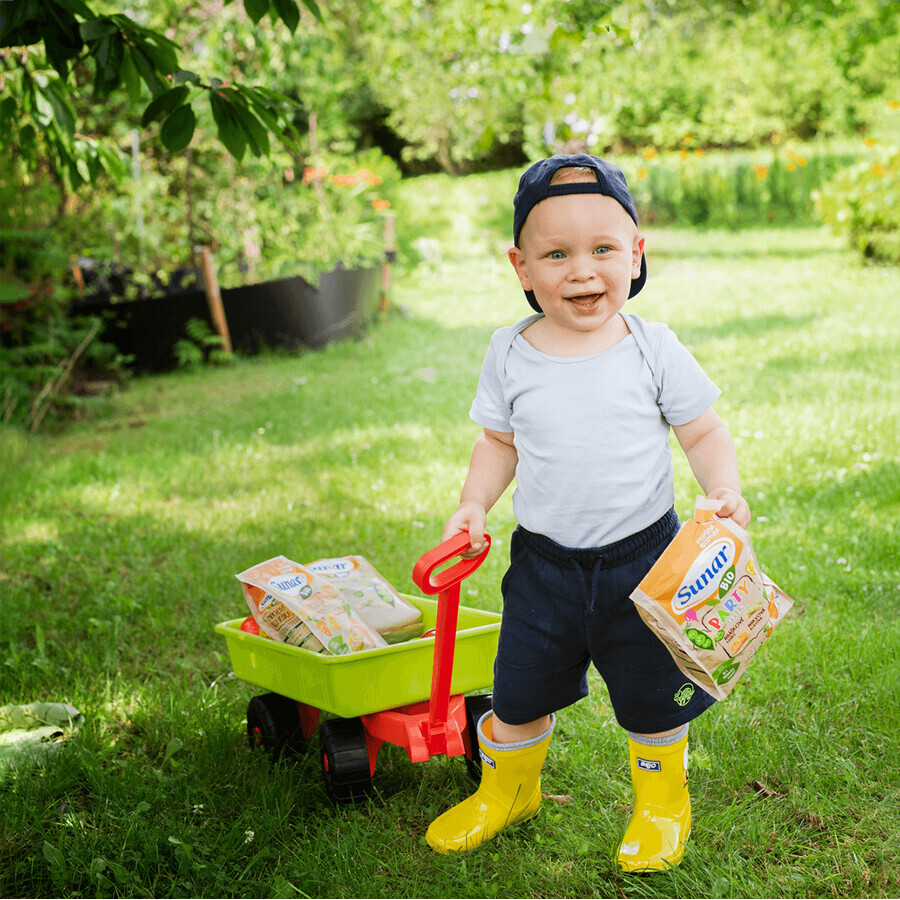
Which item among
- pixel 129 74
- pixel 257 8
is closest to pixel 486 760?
pixel 257 8

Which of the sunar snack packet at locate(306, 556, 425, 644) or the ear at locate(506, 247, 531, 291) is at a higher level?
the ear at locate(506, 247, 531, 291)

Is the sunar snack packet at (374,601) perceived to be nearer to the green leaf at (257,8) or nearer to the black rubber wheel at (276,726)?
the black rubber wheel at (276,726)

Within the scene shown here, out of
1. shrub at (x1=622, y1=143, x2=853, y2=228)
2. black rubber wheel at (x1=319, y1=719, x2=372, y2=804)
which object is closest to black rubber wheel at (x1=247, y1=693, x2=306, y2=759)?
black rubber wheel at (x1=319, y1=719, x2=372, y2=804)

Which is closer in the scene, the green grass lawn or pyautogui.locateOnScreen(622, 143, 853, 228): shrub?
the green grass lawn

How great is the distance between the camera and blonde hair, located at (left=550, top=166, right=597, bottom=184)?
1.84 m

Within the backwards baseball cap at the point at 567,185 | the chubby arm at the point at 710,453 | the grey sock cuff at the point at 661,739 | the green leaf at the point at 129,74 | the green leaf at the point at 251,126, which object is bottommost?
the grey sock cuff at the point at 661,739

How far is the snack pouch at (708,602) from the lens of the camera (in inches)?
66.0

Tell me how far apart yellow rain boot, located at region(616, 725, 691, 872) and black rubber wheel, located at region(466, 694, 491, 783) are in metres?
0.40

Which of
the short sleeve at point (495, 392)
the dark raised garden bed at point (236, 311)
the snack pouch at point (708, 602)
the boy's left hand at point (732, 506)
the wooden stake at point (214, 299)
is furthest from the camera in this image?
the wooden stake at point (214, 299)

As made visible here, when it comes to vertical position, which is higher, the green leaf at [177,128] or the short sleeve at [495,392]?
the green leaf at [177,128]

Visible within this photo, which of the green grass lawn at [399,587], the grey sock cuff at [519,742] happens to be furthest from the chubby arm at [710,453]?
the green grass lawn at [399,587]

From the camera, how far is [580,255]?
1.84 meters

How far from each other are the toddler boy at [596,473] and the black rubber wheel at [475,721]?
232 mm

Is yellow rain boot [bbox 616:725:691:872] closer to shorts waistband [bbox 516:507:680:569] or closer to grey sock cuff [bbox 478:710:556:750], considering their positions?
grey sock cuff [bbox 478:710:556:750]
